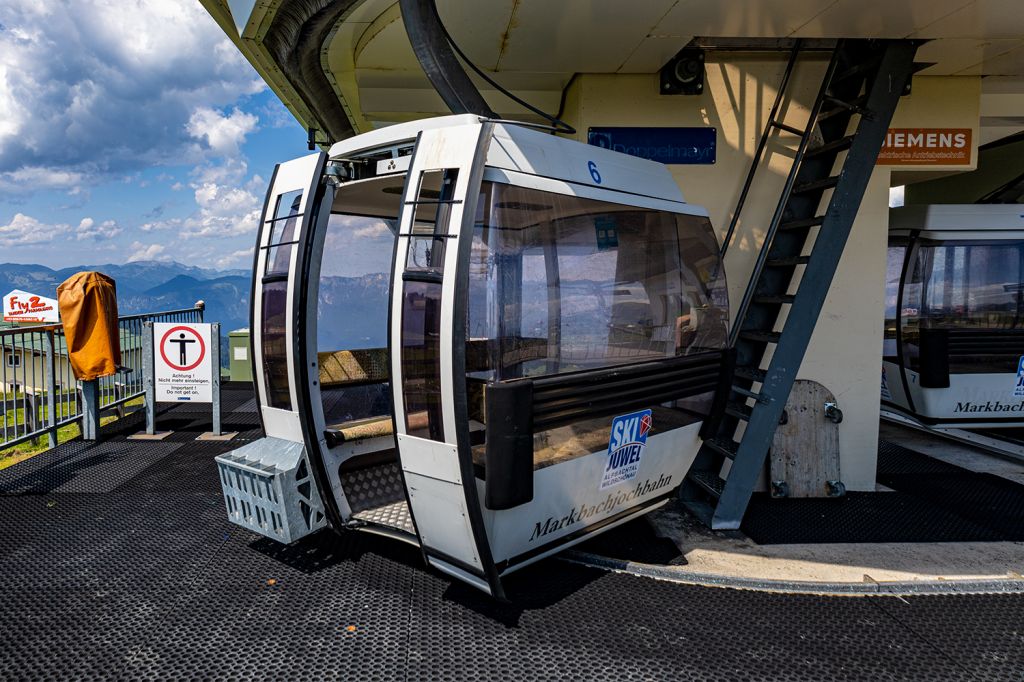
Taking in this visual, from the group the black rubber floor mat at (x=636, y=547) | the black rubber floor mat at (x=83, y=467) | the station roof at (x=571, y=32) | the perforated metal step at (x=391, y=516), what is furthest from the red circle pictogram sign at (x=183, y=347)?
the black rubber floor mat at (x=636, y=547)

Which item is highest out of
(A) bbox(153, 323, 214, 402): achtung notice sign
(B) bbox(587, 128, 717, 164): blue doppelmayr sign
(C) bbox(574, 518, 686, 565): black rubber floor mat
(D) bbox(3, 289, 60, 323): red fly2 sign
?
(B) bbox(587, 128, 717, 164): blue doppelmayr sign

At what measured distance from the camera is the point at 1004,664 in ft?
9.42

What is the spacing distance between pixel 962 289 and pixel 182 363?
8850mm

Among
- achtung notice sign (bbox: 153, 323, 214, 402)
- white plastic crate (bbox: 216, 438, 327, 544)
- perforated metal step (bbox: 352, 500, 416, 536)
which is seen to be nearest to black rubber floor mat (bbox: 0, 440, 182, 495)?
achtung notice sign (bbox: 153, 323, 214, 402)

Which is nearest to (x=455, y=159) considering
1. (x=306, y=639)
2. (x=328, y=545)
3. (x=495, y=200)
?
(x=495, y=200)

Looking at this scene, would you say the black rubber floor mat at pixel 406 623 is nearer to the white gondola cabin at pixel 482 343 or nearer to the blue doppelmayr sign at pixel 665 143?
the white gondola cabin at pixel 482 343

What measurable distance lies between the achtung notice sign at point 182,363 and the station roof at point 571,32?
2975 millimetres

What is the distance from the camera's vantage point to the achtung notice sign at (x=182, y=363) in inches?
272

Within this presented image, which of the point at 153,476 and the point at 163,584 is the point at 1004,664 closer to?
the point at 163,584

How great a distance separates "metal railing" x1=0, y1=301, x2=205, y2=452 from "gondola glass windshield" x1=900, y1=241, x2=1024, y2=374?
8.71m

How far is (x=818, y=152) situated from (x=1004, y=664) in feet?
11.7

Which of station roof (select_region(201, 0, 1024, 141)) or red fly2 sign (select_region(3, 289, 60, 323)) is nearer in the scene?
station roof (select_region(201, 0, 1024, 141))

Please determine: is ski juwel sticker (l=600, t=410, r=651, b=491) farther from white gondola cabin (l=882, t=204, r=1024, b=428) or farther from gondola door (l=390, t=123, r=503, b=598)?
white gondola cabin (l=882, t=204, r=1024, b=428)

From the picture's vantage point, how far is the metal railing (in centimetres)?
598
